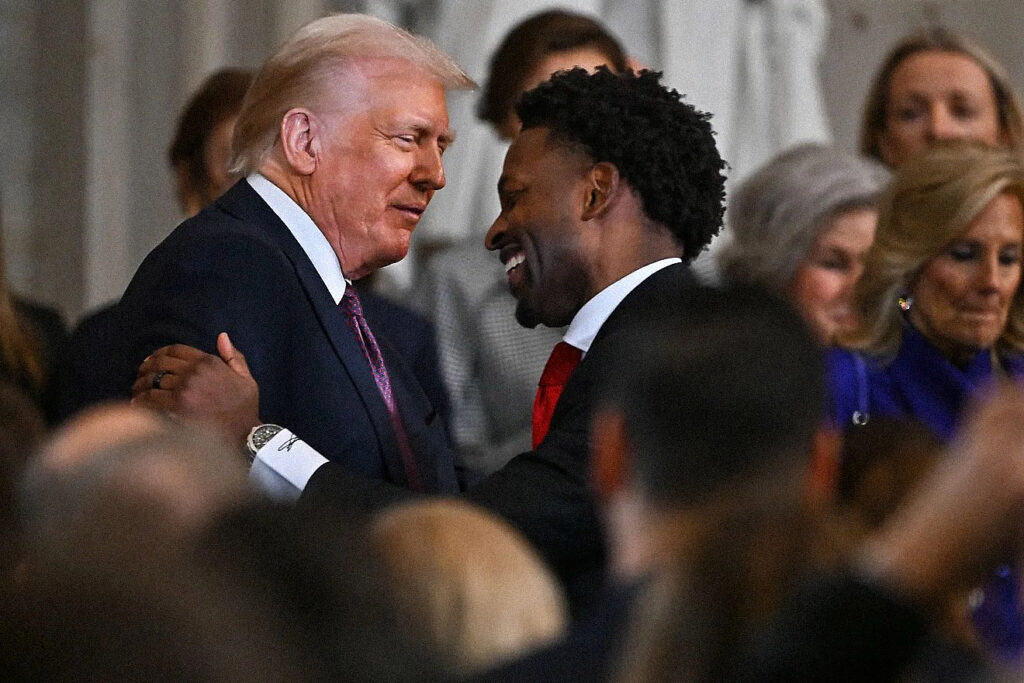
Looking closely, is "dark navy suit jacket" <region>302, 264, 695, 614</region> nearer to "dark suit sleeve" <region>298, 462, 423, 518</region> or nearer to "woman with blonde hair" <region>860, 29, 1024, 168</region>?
"dark suit sleeve" <region>298, 462, 423, 518</region>

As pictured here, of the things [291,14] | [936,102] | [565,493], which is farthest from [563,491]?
[291,14]

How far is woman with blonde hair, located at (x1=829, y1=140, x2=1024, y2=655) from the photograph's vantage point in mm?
4789

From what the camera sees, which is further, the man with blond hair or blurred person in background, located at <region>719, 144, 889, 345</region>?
blurred person in background, located at <region>719, 144, 889, 345</region>

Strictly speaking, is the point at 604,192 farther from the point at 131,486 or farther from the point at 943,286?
the point at 131,486

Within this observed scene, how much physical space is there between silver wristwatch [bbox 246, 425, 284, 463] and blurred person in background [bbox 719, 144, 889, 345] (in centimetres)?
188

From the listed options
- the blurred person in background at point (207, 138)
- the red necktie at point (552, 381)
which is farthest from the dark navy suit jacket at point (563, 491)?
the blurred person in background at point (207, 138)

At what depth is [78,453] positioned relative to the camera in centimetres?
247

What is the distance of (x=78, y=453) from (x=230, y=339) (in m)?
1.32

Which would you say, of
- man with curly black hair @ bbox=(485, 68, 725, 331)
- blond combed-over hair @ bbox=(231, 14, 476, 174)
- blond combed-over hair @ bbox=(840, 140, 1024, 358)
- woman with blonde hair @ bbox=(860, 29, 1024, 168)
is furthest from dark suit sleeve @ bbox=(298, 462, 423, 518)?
woman with blonde hair @ bbox=(860, 29, 1024, 168)

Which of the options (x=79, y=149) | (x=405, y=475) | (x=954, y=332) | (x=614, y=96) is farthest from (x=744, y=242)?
(x=79, y=149)

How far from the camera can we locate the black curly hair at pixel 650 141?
4.07 metres

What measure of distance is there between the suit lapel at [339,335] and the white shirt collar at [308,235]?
0.03 meters

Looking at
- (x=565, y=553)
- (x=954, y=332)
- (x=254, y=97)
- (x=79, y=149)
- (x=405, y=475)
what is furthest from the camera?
(x=79, y=149)

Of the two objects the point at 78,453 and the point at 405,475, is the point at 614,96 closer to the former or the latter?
the point at 405,475
